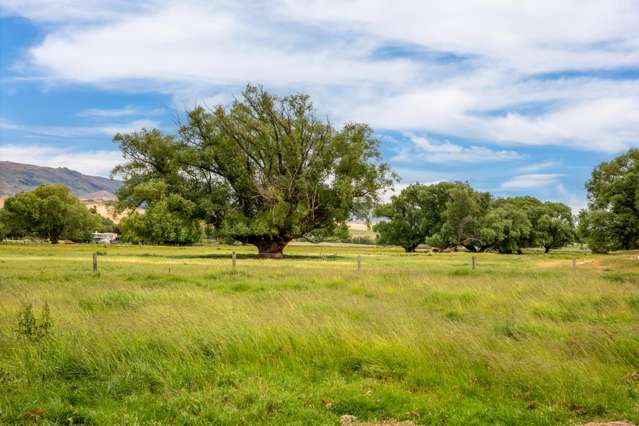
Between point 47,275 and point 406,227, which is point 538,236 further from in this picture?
point 47,275

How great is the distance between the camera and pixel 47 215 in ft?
356

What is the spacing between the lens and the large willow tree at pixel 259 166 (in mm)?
50156

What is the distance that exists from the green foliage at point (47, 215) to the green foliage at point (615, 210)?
9665cm

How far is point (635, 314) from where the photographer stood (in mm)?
13094

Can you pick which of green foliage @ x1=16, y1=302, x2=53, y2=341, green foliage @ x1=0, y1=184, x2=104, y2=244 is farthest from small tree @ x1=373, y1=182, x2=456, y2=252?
green foliage @ x1=16, y1=302, x2=53, y2=341

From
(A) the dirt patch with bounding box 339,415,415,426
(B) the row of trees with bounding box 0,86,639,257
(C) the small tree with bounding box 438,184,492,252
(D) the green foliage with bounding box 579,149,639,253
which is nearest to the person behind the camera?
(A) the dirt patch with bounding box 339,415,415,426

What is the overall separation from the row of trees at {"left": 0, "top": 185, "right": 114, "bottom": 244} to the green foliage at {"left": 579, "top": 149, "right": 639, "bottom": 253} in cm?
9679

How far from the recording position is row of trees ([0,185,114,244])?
10569cm

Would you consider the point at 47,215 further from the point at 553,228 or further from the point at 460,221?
the point at 553,228

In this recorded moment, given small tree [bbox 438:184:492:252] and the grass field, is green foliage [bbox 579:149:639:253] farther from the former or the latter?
the grass field

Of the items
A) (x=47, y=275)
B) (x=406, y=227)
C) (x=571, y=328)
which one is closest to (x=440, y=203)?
(x=406, y=227)

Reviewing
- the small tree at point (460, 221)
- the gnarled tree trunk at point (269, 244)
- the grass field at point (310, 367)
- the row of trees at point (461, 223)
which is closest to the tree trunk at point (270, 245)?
the gnarled tree trunk at point (269, 244)

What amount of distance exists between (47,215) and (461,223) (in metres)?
82.2

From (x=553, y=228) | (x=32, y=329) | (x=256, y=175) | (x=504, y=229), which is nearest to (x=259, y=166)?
(x=256, y=175)
